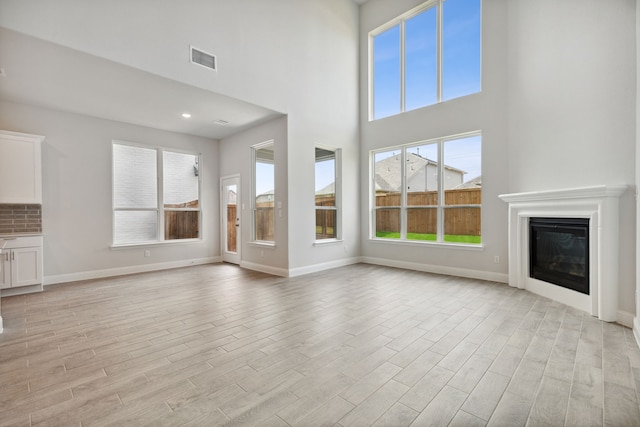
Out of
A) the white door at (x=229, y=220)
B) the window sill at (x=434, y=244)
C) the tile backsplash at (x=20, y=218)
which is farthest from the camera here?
the white door at (x=229, y=220)

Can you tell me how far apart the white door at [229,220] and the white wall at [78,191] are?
1.44 meters

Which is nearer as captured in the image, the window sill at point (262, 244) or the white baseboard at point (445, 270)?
the white baseboard at point (445, 270)

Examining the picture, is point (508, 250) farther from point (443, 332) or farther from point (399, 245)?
point (443, 332)

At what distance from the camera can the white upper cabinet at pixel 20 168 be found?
14.0 ft

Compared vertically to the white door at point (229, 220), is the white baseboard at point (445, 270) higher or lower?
lower

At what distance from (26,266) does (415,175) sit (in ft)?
21.8

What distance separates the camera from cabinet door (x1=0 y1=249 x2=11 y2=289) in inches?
163

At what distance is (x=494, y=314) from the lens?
332cm

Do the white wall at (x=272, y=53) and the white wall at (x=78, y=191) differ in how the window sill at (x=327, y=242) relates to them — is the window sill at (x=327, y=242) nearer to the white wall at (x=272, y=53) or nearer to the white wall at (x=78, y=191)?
the white wall at (x=272, y=53)

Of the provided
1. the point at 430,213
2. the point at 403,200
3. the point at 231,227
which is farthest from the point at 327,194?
the point at 231,227

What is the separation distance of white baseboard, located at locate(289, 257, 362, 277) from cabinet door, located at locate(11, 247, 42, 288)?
3808 mm

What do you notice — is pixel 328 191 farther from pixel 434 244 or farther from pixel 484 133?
pixel 484 133

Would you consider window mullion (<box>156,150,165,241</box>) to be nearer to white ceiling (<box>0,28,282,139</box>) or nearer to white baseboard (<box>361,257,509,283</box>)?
white ceiling (<box>0,28,282,139</box>)

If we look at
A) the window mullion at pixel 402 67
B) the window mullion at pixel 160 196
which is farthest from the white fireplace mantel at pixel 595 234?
the window mullion at pixel 160 196
